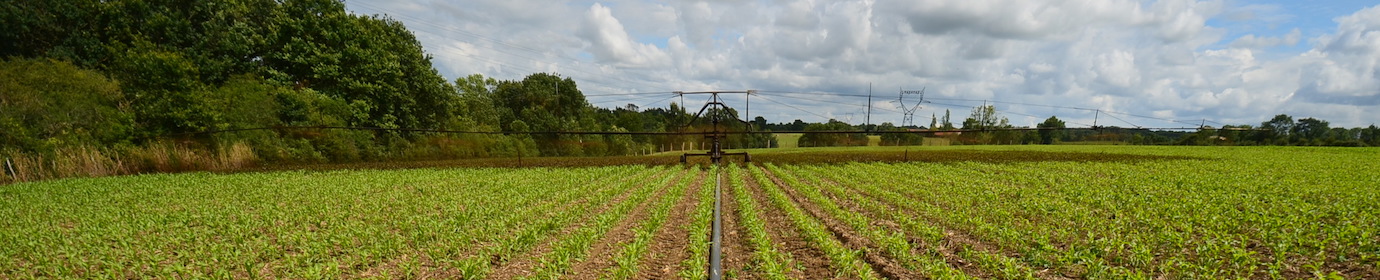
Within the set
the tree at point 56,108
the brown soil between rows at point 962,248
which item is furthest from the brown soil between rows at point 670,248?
the tree at point 56,108

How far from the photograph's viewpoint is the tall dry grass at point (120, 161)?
22.4 metres

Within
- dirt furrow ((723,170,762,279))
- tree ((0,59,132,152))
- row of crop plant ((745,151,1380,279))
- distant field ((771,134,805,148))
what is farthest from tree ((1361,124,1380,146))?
tree ((0,59,132,152))

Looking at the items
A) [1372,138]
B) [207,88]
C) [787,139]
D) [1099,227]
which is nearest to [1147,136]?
[1372,138]

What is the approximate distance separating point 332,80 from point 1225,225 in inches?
1634

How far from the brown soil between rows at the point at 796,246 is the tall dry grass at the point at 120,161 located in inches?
1152

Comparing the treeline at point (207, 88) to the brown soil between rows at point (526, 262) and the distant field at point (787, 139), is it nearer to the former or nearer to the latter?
the brown soil between rows at point (526, 262)

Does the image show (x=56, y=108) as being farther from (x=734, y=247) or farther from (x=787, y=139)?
(x=787, y=139)

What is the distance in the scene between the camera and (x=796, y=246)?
28.7ft

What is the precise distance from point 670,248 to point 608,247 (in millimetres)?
1040

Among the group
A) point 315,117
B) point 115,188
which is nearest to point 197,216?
point 115,188

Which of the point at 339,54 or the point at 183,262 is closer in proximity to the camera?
the point at 183,262

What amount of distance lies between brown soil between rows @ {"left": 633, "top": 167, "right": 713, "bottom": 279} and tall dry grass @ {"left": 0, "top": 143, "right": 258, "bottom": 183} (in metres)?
27.5

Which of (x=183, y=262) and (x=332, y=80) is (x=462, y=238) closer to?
(x=183, y=262)

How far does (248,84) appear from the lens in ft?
100
